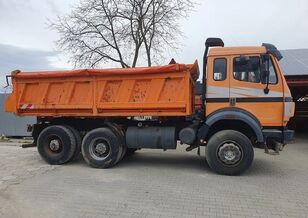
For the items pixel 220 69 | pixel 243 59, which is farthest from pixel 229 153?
pixel 243 59

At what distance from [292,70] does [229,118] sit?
7372mm

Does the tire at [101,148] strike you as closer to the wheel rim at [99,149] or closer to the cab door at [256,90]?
the wheel rim at [99,149]

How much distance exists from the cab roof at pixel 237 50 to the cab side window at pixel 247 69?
140mm

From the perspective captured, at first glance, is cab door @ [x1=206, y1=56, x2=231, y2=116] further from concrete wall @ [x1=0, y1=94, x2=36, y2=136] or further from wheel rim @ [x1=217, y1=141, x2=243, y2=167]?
concrete wall @ [x1=0, y1=94, x2=36, y2=136]

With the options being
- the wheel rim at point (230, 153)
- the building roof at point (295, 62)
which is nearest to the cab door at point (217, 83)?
the wheel rim at point (230, 153)

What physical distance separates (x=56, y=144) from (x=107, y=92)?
1.91 meters

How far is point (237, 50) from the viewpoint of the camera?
311 inches

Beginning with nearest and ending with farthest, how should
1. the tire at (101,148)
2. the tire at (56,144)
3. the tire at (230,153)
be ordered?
the tire at (230,153)
the tire at (101,148)
the tire at (56,144)

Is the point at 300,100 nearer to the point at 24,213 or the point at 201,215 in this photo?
the point at 201,215

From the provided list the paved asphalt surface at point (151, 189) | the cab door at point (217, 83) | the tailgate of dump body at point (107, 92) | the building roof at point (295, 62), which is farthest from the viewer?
the building roof at point (295, 62)

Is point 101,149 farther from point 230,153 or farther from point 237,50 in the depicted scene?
point 237,50

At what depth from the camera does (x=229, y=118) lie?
25.7ft

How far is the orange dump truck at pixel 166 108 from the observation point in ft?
25.5

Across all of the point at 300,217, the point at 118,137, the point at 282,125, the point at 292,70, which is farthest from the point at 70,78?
the point at 292,70
